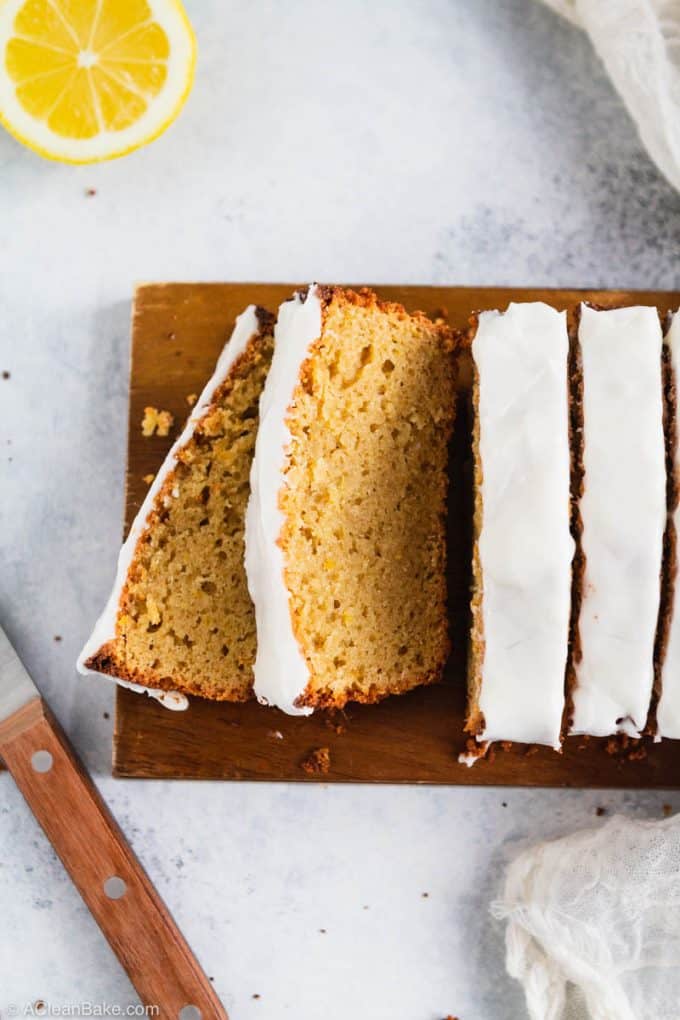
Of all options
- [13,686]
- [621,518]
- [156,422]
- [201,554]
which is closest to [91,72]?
[156,422]

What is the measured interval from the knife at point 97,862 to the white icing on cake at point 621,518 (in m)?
1.25

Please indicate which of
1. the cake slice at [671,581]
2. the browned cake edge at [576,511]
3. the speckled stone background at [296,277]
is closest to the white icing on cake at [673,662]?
the cake slice at [671,581]

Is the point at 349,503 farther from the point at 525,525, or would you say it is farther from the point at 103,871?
the point at 103,871

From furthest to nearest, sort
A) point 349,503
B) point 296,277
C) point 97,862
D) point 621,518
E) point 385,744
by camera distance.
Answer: point 296,277 < point 385,744 < point 97,862 < point 349,503 < point 621,518

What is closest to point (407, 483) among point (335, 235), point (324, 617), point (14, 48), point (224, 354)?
point (324, 617)

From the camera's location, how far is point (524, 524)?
87.5 inches

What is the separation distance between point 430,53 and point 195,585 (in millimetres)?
1746

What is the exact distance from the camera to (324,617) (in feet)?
8.20

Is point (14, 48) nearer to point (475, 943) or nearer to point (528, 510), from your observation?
point (528, 510)

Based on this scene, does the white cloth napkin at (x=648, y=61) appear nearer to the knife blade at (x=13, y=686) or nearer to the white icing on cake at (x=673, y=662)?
the white icing on cake at (x=673, y=662)

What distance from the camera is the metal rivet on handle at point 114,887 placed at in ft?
8.66

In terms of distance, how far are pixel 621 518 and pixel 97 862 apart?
5.24 ft

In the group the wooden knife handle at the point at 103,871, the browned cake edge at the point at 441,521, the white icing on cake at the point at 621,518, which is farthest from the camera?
the wooden knife handle at the point at 103,871

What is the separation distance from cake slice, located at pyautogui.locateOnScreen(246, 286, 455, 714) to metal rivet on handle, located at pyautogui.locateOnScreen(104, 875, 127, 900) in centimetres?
67
